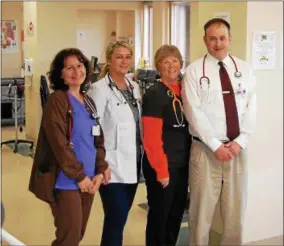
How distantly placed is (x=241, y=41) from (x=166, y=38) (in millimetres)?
4967

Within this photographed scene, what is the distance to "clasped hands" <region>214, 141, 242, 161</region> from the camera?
8.92 feet

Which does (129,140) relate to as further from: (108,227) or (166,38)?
(166,38)

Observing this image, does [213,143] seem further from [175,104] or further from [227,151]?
[175,104]

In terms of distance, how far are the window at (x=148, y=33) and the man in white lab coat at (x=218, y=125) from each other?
5748mm

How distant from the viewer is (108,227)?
274cm

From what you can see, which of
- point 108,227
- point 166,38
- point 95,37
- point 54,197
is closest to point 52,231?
point 108,227

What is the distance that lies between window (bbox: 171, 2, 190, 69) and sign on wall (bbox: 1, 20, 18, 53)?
127 inches

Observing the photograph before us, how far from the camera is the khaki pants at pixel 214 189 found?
2.80m

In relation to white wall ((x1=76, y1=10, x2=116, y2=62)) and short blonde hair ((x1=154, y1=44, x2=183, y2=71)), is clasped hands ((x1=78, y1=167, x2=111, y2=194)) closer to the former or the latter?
short blonde hair ((x1=154, y1=44, x2=183, y2=71))

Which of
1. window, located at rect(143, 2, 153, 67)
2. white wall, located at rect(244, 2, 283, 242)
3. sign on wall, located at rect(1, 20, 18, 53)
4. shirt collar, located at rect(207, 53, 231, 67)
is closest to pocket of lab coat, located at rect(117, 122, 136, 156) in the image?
shirt collar, located at rect(207, 53, 231, 67)

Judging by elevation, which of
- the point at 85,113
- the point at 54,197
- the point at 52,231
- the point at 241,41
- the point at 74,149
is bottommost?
the point at 52,231

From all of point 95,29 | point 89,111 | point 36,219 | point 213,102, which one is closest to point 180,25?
point 95,29

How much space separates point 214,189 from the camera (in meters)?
2.84

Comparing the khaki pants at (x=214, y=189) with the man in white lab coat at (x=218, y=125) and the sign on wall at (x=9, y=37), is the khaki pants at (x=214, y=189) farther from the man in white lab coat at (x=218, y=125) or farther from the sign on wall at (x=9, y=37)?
the sign on wall at (x=9, y=37)
